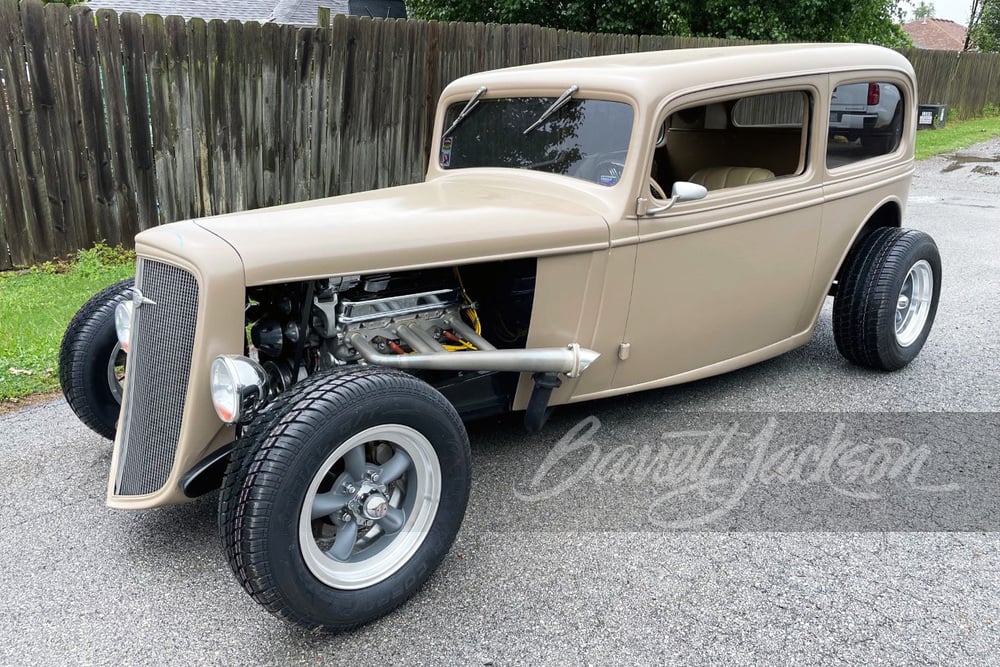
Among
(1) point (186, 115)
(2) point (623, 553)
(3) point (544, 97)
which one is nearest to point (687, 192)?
(3) point (544, 97)

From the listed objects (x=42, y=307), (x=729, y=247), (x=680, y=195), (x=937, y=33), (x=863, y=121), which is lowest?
(x=42, y=307)

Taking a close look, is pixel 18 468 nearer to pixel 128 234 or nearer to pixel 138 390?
pixel 138 390

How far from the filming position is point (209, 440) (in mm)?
2697

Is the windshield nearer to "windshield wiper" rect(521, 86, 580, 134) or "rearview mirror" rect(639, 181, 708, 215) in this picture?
"windshield wiper" rect(521, 86, 580, 134)

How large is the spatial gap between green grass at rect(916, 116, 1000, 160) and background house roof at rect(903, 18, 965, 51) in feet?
159

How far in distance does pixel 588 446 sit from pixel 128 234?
4.52 m

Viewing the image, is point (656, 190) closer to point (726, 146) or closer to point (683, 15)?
point (726, 146)

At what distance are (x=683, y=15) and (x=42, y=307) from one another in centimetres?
1195

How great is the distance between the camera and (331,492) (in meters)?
2.58

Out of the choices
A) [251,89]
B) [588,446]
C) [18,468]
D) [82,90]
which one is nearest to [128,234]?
[82,90]

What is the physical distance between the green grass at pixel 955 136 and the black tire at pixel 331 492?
1383 cm

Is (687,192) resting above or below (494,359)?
above

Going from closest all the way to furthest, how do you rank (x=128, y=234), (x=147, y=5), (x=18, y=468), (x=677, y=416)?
(x=18, y=468) < (x=677, y=416) < (x=128, y=234) < (x=147, y=5)

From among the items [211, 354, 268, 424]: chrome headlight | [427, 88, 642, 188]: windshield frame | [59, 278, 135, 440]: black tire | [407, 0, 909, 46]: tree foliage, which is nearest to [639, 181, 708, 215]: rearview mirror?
[427, 88, 642, 188]: windshield frame
